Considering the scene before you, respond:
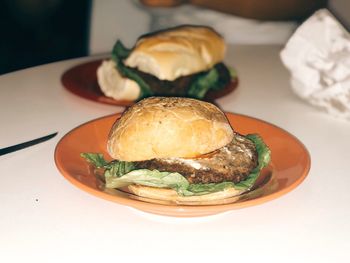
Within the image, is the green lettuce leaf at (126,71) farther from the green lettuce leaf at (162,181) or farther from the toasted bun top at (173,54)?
the green lettuce leaf at (162,181)

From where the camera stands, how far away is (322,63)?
156 centimetres

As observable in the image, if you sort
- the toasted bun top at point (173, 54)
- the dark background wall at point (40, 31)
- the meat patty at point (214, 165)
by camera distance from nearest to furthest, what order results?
the meat patty at point (214, 165) → the toasted bun top at point (173, 54) → the dark background wall at point (40, 31)

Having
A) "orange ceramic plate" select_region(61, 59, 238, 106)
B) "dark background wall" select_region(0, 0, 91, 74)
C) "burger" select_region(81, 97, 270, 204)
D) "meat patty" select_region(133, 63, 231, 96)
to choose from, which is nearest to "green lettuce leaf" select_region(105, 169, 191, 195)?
"burger" select_region(81, 97, 270, 204)

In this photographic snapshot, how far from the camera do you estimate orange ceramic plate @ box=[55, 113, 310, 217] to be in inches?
33.0

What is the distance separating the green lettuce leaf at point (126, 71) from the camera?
1633 mm

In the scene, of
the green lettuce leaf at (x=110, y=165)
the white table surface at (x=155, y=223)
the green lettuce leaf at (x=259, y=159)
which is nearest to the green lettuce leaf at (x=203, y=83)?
the white table surface at (x=155, y=223)

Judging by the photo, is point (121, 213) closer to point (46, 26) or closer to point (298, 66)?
point (298, 66)

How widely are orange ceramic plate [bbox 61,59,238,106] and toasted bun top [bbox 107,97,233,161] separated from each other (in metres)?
0.53

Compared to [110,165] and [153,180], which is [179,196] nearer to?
[153,180]

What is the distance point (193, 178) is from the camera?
938 millimetres

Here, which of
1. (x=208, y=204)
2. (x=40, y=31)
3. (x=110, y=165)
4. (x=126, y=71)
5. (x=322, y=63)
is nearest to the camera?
(x=208, y=204)

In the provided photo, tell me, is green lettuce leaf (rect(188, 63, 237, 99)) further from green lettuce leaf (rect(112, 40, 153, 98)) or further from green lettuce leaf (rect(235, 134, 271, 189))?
green lettuce leaf (rect(235, 134, 271, 189))

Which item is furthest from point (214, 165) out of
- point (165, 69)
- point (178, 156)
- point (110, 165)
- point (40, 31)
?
point (40, 31)

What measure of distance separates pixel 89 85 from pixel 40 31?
4165mm
